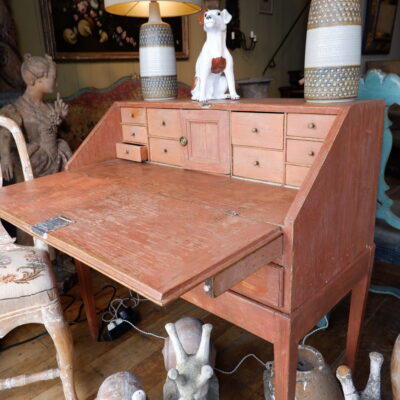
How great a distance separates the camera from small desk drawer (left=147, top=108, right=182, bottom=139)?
4.75 feet

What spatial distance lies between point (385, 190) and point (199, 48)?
2122 mm

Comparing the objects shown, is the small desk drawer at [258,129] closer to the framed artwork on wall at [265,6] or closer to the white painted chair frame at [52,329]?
the white painted chair frame at [52,329]

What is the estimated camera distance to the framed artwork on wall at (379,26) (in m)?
4.65

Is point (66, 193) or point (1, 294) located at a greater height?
point (66, 193)

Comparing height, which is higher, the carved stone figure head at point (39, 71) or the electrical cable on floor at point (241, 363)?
the carved stone figure head at point (39, 71)

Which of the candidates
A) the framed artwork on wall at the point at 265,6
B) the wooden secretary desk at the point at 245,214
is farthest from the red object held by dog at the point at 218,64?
the framed artwork on wall at the point at 265,6

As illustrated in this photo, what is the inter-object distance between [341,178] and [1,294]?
→ 3.25ft

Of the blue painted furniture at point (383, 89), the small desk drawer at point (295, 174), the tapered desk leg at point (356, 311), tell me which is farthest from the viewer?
the blue painted furniture at point (383, 89)

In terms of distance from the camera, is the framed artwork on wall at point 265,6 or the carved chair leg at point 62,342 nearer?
the carved chair leg at point 62,342

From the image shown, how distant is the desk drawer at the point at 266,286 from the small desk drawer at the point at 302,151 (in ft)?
1.19

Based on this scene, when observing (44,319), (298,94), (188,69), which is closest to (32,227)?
(44,319)

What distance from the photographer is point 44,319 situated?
1.20 metres

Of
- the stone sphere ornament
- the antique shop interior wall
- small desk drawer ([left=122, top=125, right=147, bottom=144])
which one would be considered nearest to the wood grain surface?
small desk drawer ([left=122, top=125, right=147, bottom=144])

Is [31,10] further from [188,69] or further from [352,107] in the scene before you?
[352,107]
